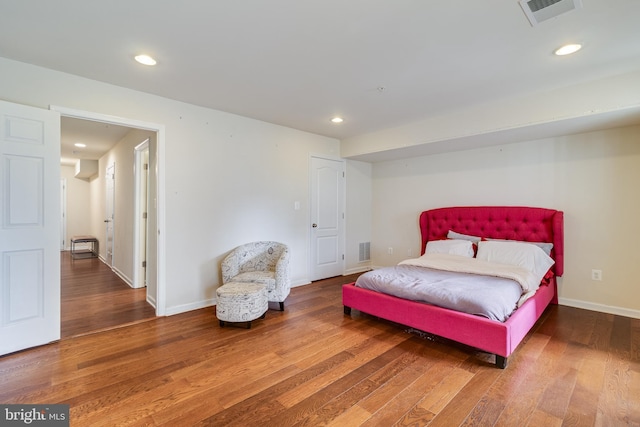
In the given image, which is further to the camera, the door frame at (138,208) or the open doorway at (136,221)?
the door frame at (138,208)

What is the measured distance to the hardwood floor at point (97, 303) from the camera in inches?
123

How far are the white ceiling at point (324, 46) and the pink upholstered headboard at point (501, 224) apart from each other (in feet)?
5.13

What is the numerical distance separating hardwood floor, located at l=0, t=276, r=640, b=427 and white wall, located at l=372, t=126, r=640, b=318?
1.94ft

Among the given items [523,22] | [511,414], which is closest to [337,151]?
[523,22]

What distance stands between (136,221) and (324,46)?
3.71 m

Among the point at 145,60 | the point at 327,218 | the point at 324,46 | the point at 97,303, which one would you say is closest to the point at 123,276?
the point at 97,303

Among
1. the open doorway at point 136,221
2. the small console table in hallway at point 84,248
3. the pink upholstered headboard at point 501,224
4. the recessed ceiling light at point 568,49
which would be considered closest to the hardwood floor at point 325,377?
the open doorway at point 136,221

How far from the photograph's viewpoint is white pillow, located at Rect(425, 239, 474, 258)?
395 centimetres

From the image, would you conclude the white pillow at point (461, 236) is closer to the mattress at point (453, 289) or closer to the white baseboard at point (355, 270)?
the mattress at point (453, 289)

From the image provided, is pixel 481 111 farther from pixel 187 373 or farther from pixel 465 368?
pixel 187 373

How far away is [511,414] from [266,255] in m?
2.94

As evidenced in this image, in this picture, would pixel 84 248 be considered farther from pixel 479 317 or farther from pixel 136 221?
pixel 479 317

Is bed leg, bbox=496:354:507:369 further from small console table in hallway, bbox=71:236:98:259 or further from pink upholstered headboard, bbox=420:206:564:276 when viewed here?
small console table in hallway, bbox=71:236:98:259

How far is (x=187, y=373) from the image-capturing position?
2.20 metres
